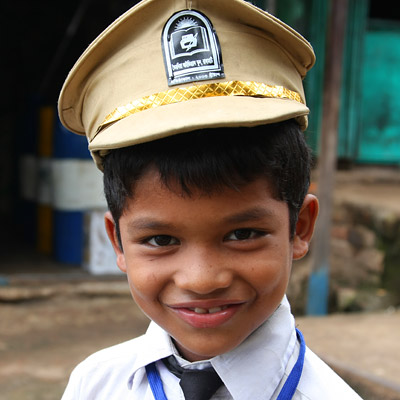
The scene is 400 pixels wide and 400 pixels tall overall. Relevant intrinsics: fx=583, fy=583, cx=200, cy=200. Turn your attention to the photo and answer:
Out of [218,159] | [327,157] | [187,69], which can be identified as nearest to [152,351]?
[218,159]

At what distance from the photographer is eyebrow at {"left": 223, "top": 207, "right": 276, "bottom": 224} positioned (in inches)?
40.6

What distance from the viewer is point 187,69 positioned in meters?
1.04

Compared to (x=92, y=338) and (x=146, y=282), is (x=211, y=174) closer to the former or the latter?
(x=146, y=282)

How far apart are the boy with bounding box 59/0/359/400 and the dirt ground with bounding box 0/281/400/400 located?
5.12 feet

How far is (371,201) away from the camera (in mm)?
4789

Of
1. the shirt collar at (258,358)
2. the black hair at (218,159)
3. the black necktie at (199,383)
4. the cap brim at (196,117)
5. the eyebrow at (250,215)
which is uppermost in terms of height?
the cap brim at (196,117)

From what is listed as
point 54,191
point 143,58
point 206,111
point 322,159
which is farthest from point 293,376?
point 54,191

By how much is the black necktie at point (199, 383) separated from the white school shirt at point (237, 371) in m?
0.02

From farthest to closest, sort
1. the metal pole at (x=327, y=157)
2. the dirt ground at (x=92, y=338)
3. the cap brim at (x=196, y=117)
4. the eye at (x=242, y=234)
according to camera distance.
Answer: the metal pole at (x=327, y=157) → the dirt ground at (x=92, y=338) → the eye at (x=242, y=234) → the cap brim at (x=196, y=117)

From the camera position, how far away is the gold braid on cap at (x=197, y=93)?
1.03 meters

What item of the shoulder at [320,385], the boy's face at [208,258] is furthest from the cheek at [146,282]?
the shoulder at [320,385]

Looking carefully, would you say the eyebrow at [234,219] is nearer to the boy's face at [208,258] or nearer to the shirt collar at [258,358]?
the boy's face at [208,258]

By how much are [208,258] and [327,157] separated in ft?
10.8

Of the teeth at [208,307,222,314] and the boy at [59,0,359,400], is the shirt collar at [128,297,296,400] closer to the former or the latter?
the boy at [59,0,359,400]
